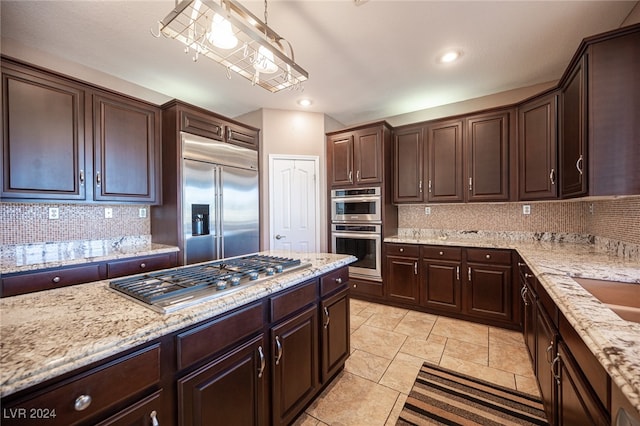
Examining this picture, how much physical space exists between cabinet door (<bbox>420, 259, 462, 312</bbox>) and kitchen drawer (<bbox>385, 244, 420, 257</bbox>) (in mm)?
149

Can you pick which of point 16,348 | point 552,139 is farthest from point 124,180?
point 552,139

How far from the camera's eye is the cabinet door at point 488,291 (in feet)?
9.04

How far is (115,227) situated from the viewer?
9.32ft

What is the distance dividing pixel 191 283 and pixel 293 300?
0.55 metres

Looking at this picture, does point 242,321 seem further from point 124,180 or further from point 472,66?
point 472,66

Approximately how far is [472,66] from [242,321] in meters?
3.21

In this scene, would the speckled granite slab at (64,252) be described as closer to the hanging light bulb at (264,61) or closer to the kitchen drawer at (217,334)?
the kitchen drawer at (217,334)

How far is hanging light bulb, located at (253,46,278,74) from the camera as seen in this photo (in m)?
1.49

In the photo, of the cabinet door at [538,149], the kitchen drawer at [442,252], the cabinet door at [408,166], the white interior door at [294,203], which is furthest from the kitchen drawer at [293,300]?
the cabinet door at [538,149]

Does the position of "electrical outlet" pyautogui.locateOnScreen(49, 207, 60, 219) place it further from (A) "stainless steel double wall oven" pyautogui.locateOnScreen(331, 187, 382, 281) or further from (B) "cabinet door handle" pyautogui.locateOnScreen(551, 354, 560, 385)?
(B) "cabinet door handle" pyautogui.locateOnScreen(551, 354, 560, 385)

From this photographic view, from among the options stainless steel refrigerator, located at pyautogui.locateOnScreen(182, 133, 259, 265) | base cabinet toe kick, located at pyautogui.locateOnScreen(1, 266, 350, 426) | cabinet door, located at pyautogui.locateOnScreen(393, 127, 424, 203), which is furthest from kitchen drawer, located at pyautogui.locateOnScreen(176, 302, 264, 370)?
cabinet door, located at pyautogui.locateOnScreen(393, 127, 424, 203)

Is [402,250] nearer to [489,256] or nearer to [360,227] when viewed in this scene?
[360,227]

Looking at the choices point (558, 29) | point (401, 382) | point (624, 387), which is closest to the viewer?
point (624, 387)

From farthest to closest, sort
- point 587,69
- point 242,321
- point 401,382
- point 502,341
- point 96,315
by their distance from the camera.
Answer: point 502,341, point 401,382, point 587,69, point 242,321, point 96,315
